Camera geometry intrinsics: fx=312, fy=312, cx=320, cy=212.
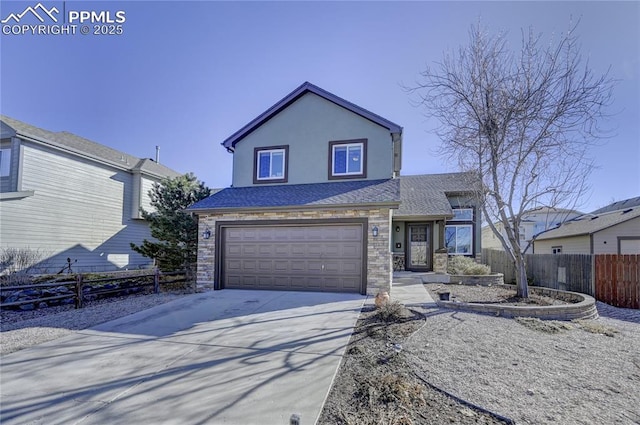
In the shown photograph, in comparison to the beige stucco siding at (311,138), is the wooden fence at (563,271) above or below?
below

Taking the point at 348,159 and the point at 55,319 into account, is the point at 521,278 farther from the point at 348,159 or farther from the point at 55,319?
the point at 55,319

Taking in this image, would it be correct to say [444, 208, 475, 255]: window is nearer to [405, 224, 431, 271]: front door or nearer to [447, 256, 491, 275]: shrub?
[405, 224, 431, 271]: front door

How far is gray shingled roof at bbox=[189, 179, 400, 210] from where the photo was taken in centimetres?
988

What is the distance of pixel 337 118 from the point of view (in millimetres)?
11852

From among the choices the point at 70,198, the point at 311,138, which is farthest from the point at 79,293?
the point at 311,138

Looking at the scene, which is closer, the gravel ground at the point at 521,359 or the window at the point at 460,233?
the gravel ground at the point at 521,359

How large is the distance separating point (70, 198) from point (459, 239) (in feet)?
64.4

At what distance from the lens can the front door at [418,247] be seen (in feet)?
52.9

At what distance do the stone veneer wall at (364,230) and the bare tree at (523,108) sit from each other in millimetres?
3126

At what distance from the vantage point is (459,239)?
1736cm

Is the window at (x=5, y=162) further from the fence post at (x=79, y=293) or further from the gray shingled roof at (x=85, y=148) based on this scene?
the fence post at (x=79, y=293)

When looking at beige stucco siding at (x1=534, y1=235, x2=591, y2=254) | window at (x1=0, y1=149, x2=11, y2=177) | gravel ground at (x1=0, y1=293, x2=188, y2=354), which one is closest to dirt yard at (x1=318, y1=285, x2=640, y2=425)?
gravel ground at (x1=0, y1=293, x2=188, y2=354)

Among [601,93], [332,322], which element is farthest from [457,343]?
[601,93]

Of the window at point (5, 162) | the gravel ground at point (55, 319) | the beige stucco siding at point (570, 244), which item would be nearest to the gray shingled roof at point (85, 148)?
the window at point (5, 162)
